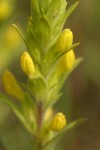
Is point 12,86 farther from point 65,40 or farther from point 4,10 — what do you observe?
point 4,10

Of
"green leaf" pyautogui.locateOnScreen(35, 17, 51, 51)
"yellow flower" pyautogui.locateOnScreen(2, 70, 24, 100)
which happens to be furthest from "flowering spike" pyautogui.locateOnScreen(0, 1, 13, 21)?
"green leaf" pyautogui.locateOnScreen(35, 17, 51, 51)

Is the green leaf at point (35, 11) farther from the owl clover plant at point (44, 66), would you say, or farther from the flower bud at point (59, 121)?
the flower bud at point (59, 121)

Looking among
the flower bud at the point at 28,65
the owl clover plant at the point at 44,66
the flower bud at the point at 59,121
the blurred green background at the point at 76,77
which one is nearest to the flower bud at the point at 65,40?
the owl clover plant at the point at 44,66

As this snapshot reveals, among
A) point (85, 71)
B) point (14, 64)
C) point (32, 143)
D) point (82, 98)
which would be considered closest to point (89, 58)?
point (85, 71)

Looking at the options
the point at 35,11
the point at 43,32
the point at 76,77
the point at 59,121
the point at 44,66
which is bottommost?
the point at 76,77

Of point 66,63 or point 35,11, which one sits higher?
point 35,11

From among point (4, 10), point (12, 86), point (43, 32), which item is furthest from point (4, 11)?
point (43, 32)

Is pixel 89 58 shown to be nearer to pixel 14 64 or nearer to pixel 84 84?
pixel 84 84
